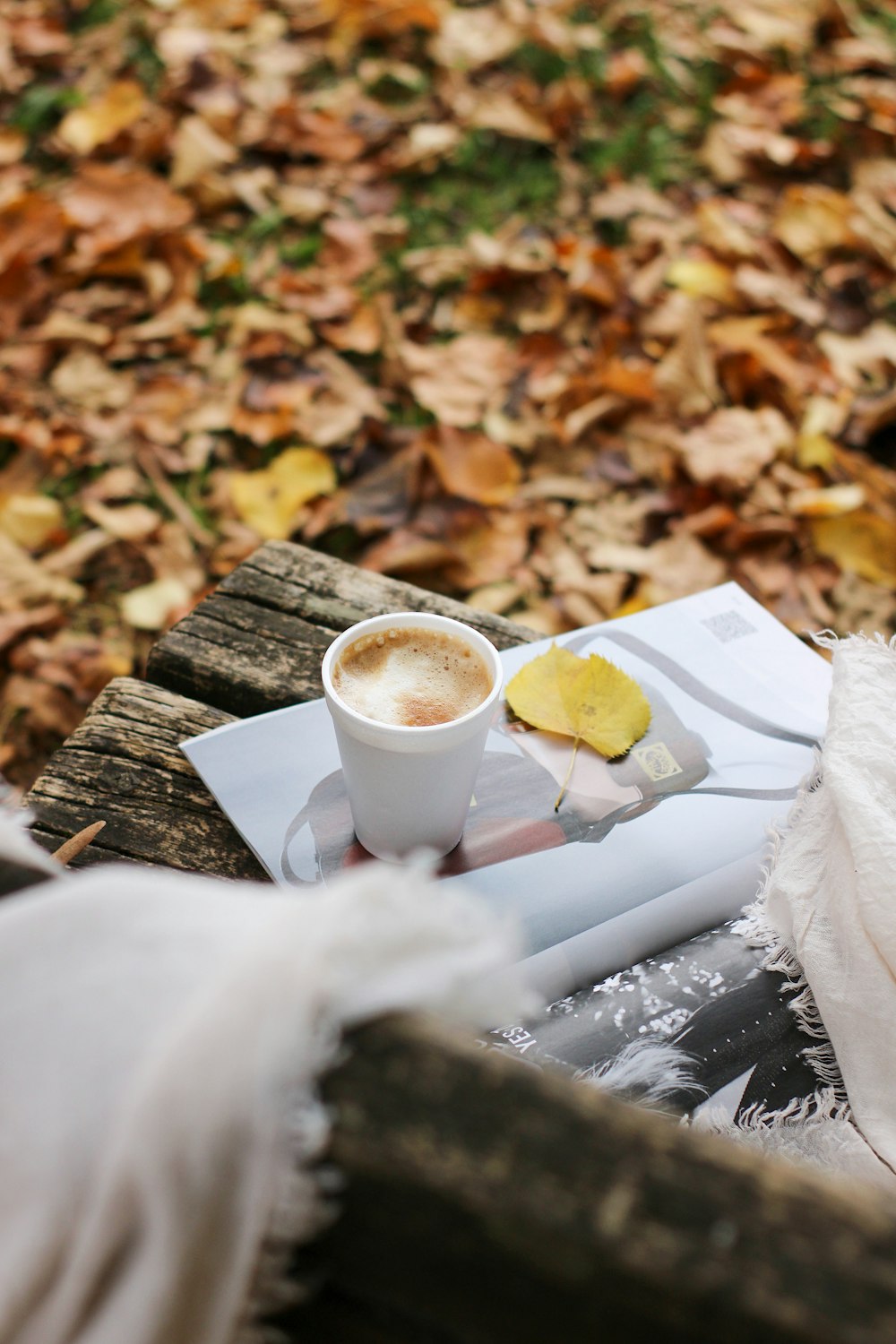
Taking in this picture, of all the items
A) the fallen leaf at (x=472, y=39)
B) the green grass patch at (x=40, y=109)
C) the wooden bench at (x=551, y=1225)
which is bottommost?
the fallen leaf at (x=472, y=39)

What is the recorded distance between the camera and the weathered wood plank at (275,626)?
2.77 feet

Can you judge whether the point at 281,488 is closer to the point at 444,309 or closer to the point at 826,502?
the point at 444,309

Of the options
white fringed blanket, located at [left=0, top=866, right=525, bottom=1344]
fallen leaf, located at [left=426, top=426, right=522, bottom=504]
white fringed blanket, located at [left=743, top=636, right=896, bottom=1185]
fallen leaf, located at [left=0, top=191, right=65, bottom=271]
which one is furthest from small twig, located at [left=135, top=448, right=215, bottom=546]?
white fringed blanket, located at [left=0, top=866, right=525, bottom=1344]

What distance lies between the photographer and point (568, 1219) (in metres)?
0.24

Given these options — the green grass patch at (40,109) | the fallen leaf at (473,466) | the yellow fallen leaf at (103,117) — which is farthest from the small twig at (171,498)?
the green grass patch at (40,109)

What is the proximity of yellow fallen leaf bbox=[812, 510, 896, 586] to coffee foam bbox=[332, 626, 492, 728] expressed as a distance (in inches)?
37.4

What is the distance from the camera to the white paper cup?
605 mm

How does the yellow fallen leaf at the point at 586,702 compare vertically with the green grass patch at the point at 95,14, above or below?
below

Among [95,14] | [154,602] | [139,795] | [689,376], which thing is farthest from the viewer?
[95,14]

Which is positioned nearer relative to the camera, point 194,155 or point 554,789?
point 554,789

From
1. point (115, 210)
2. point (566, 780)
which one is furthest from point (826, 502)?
point (115, 210)

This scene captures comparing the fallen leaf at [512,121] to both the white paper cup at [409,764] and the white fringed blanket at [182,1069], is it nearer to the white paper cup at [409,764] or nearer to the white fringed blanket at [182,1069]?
the white paper cup at [409,764]

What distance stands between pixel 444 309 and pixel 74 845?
1.36 m

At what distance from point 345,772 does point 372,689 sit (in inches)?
2.4
